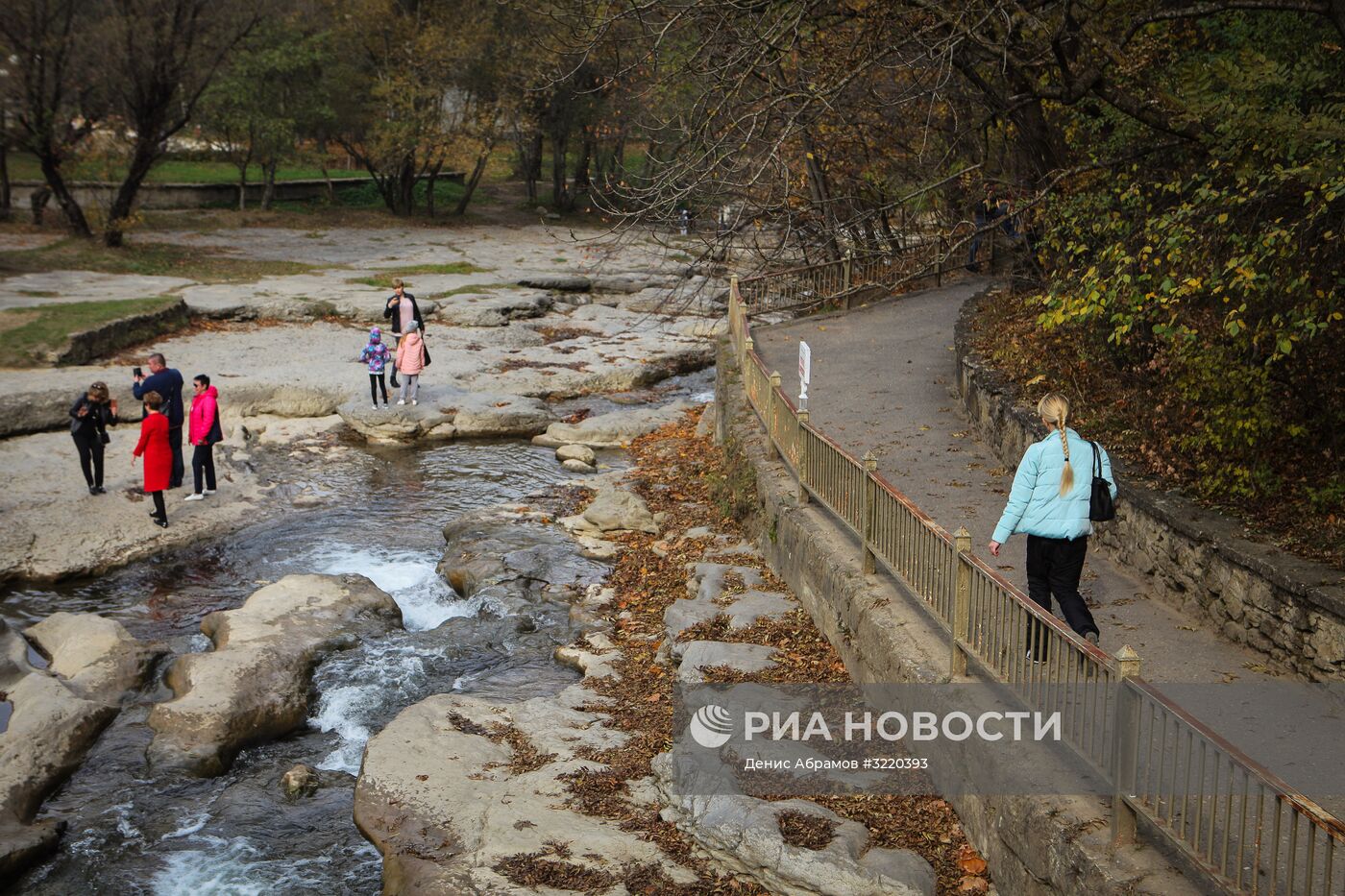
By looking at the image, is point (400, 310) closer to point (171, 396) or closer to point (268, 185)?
point (171, 396)

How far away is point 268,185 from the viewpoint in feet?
149

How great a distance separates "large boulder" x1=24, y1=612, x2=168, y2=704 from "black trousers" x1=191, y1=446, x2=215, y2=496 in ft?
13.2

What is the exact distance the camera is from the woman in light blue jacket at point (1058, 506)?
25.0 ft

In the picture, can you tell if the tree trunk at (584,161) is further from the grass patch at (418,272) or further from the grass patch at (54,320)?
the grass patch at (54,320)

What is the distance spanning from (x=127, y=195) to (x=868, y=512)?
30.3 m

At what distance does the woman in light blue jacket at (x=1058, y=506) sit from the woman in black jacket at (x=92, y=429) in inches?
460

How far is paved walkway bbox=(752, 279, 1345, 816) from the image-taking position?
22.9ft

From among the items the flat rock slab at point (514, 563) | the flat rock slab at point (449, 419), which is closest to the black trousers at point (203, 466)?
the flat rock slab at point (514, 563)

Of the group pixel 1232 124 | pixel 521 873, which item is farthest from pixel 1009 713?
pixel 1232 124

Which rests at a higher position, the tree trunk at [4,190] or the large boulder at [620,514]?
the tree trunk at [4,190]

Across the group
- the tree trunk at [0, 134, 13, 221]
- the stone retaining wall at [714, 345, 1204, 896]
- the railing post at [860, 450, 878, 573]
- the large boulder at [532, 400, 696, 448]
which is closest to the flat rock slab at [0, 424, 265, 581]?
the large boulder at [532, 400, 696, 448]

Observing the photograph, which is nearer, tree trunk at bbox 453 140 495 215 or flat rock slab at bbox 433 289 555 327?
flat rock slab at bbox 433 289 555 327

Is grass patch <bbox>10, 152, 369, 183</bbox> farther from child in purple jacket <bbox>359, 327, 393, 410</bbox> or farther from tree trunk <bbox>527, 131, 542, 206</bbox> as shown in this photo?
child in purple jacket <bbox>359, 327, 393, 410</bbox>

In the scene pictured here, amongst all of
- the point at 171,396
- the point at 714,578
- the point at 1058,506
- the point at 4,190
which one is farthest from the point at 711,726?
the point at 4,190
